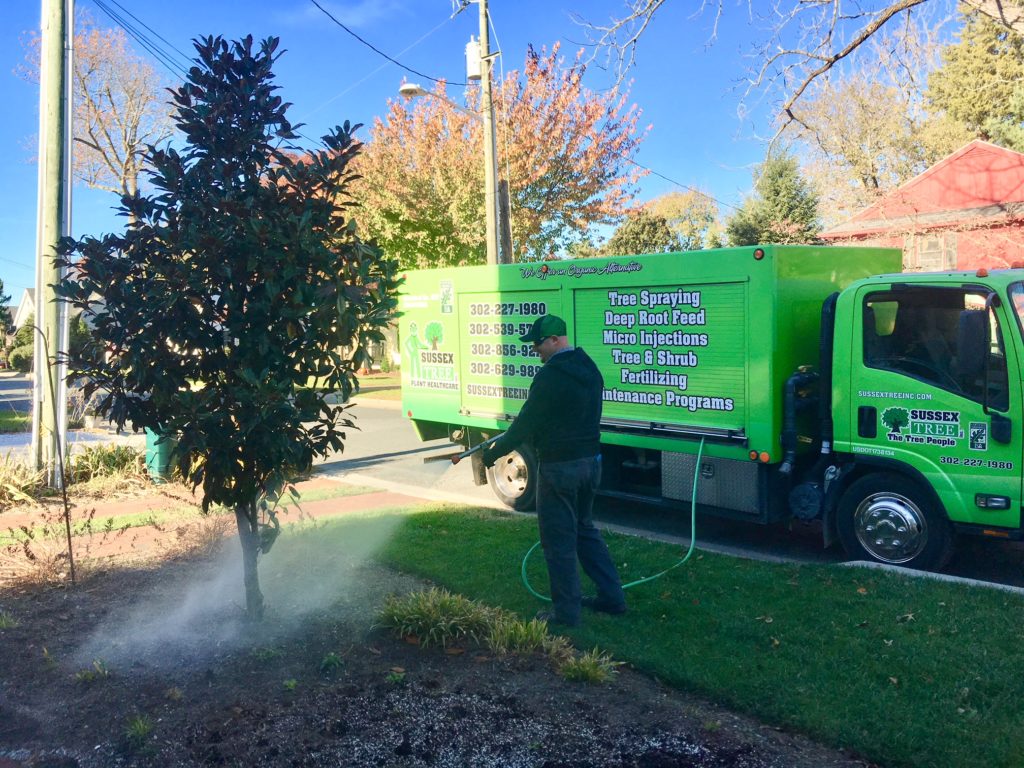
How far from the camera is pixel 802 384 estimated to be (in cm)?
702

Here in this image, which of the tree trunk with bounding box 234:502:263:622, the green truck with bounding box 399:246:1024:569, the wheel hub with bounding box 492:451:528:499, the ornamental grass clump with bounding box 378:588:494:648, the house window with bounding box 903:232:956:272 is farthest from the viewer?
the house window with bounding box 903:232:956:272

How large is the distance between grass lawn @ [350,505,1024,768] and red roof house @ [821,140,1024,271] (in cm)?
1747

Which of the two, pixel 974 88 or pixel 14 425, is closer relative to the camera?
pixel 14 425

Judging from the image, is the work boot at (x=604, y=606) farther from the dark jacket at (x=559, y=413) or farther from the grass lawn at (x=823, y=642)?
the dark jacket at (x=559, y=413)

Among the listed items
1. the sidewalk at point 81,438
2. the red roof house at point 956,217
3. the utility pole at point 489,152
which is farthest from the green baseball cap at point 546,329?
the red roof house at point 956,217

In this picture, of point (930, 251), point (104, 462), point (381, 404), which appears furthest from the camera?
point (930, 251)

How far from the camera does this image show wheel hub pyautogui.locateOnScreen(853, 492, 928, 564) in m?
6.45

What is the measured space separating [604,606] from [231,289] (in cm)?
294

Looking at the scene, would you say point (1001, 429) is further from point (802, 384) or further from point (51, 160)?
point (51, 160)

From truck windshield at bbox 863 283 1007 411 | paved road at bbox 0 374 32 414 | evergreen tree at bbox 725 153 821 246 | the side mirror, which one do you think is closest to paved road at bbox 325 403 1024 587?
the side mirror

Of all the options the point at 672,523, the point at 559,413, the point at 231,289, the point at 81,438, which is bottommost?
the point at 672,523

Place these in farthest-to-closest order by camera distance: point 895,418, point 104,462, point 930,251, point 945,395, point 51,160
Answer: point 930,251 → point 104,462 → point 51,160 → point 895,418 → point 945,395

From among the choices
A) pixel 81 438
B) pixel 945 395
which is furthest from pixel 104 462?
pixel 945 395

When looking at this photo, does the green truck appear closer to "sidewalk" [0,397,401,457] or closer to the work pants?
the work pants
